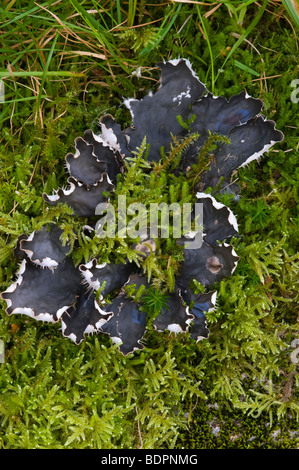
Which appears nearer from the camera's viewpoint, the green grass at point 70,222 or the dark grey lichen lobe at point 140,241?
the dark grey lichen lobe at point 140,241

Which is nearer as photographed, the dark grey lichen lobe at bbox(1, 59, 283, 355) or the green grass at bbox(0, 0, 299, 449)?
the dark grey lichen lobe at bbox(1, 59, 283, 355)

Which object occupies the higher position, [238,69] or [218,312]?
[238,69]

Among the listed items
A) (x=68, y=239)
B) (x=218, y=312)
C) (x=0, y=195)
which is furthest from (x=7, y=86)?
(x=218, y=312)

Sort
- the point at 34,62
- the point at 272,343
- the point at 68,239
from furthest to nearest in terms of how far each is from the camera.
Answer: the point at 34,62 < the point at 272,343 < the point at 68,239

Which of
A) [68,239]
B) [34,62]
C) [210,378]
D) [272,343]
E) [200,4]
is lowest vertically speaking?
[210,378]

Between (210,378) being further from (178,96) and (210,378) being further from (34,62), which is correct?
(34,62)

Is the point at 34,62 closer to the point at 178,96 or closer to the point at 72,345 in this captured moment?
the point at 178,96

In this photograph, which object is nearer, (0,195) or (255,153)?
(255,153)

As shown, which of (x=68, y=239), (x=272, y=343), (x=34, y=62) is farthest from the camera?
(x=34, y=62)
